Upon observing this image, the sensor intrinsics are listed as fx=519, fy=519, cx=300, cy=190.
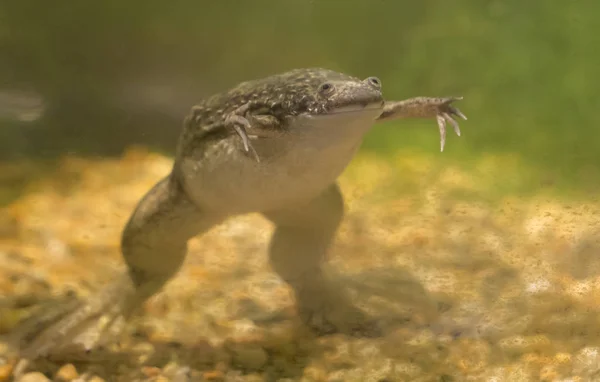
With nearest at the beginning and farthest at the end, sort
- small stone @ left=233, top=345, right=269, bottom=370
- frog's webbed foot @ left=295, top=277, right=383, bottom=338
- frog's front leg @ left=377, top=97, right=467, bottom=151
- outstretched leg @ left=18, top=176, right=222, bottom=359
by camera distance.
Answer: small stone @ left=233, top=345, right=269, bottom=370 < frog's webbed foot @ left=295, top=277, right=383, bottom=338 < frog's front leg @ left=377, top=97, right=467, bottom=151 < outstretched leg @ left=18, top=176, right=222, bottom=359

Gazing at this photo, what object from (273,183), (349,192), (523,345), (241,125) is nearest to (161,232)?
(273,183)

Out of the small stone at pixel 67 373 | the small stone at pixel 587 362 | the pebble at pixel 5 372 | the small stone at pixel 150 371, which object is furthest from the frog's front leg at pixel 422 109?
the pebble at pixel 5 372

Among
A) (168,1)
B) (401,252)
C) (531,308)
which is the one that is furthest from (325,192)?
(168,1)

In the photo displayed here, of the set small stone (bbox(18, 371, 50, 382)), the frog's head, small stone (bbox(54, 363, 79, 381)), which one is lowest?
small stone (bbox(18, 371, 50, 382))

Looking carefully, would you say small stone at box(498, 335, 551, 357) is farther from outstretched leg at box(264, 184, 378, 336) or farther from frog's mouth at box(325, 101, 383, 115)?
frog's mouth at box(325, 101, 383, 115)

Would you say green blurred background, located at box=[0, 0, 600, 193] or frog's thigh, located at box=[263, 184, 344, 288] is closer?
frog's thigh, located at box=[263, 184, 344, 288]

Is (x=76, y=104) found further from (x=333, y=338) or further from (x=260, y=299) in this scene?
(x=333, y=338)

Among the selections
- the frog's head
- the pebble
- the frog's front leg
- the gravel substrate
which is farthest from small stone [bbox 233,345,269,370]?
the frog's front leg
